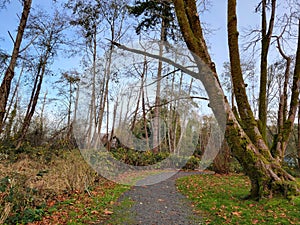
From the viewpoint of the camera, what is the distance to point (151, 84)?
16.1 ft

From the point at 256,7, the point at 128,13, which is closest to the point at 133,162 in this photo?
the point at 128,13

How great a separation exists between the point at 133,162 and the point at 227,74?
8178 mm

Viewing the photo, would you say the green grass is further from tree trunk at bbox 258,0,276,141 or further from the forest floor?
tree trunk at bbox 258,0,276,141

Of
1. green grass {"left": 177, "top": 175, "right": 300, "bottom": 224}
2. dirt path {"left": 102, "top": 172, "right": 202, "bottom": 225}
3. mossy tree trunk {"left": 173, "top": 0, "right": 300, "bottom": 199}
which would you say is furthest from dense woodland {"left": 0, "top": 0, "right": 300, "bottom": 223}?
dirt path {"left": 102, "top": 172, "right": 202, "bottom": 225}

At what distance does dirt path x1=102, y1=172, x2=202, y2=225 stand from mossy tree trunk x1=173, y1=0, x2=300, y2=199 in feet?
4.31

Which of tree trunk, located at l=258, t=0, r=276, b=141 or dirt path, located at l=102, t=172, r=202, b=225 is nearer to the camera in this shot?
dirt path, located at l=102, t=172, r=202, b=225

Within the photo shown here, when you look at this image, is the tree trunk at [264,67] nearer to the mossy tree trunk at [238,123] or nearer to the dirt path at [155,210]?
the mossy tree trunk at [238,123]

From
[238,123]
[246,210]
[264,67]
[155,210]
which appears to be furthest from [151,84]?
[264,67]

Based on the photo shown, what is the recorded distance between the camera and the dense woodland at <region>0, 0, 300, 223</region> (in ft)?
14.1

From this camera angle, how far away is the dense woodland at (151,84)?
431 cm

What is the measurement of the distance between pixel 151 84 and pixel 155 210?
2.57 meters

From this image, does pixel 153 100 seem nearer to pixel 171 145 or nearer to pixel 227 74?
pixel 171 145

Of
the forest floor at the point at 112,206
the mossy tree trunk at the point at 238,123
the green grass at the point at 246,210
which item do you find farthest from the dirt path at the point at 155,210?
the mossy tree trunk at the point at 238,123

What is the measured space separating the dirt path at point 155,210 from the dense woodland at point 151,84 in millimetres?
1412
